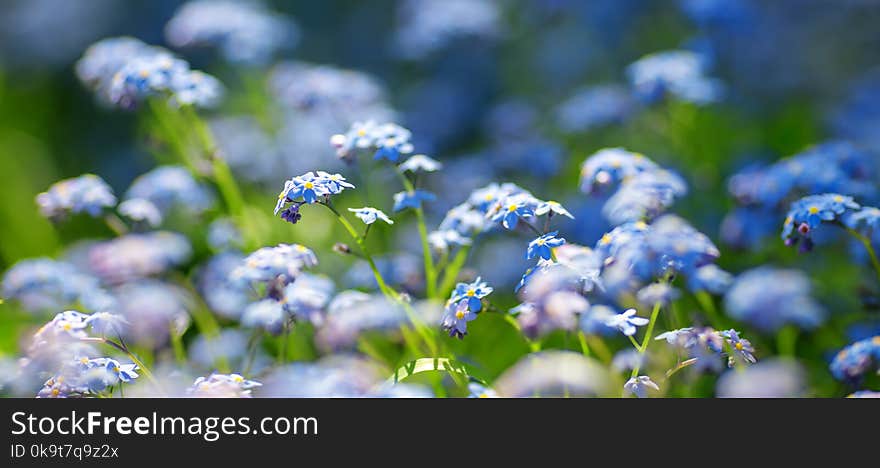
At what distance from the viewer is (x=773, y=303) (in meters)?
3.17

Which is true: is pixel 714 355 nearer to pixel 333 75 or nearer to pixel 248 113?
pixel 333 75

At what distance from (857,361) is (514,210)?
3.85 feet

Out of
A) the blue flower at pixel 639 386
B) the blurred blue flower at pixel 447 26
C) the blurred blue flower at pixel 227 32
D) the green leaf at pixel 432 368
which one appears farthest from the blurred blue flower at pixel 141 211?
the blurred blue flower at pixel 447 26

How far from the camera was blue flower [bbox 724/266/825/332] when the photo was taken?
317 cm

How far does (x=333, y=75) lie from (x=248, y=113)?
5.95 feet

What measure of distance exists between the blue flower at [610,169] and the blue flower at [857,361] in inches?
36.4

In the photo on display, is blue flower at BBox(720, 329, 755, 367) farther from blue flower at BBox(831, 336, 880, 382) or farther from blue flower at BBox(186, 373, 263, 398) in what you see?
blue flower at BBox(186, 373, 263, 398)

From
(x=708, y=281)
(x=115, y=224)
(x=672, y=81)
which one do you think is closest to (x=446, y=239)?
(x=708, y=281)

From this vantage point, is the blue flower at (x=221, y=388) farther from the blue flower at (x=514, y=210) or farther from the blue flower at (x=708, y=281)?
the blue flower at (x=708, y=281)

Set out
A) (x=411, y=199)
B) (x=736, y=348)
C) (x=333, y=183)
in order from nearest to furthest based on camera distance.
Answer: (x=736, y=348), (x=333, y=183), (x=411, y=199)

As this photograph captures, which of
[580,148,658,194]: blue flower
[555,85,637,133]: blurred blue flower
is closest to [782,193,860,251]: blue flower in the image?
[580,148,658,194]: blue flower

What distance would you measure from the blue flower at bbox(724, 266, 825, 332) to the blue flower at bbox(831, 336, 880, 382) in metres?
0.38

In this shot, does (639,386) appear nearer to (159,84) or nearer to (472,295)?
(472,295)

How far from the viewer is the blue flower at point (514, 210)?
2.70 metres
